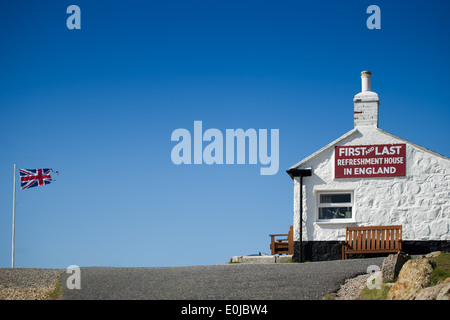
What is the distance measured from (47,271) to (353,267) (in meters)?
9.29

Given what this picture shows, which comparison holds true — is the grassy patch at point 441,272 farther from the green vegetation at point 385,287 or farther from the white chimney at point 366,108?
the white chimney at point 366,108

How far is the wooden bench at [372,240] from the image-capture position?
2208cm

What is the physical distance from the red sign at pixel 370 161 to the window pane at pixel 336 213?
1.31 m

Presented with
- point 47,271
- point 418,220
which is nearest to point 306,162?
point 418,220

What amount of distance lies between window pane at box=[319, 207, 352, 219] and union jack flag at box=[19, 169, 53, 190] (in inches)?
583

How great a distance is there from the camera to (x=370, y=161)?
2309 centimetres

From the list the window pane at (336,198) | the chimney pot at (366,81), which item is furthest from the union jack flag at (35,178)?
the chimney pot at (366,81)

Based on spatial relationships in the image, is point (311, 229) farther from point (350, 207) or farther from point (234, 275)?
point (234, 275)

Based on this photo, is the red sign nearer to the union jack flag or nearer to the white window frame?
the white window frame

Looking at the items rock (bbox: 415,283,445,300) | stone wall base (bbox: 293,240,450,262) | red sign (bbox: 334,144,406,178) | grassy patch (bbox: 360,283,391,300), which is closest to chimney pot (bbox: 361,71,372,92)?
red sign (bbox: 334,144,406,178)

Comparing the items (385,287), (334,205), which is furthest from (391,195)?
(385,287)

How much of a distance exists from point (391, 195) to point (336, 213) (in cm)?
222

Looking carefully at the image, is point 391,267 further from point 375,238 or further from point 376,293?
point 375,238

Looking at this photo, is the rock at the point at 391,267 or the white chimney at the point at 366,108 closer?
the rock at the point at 391,267
